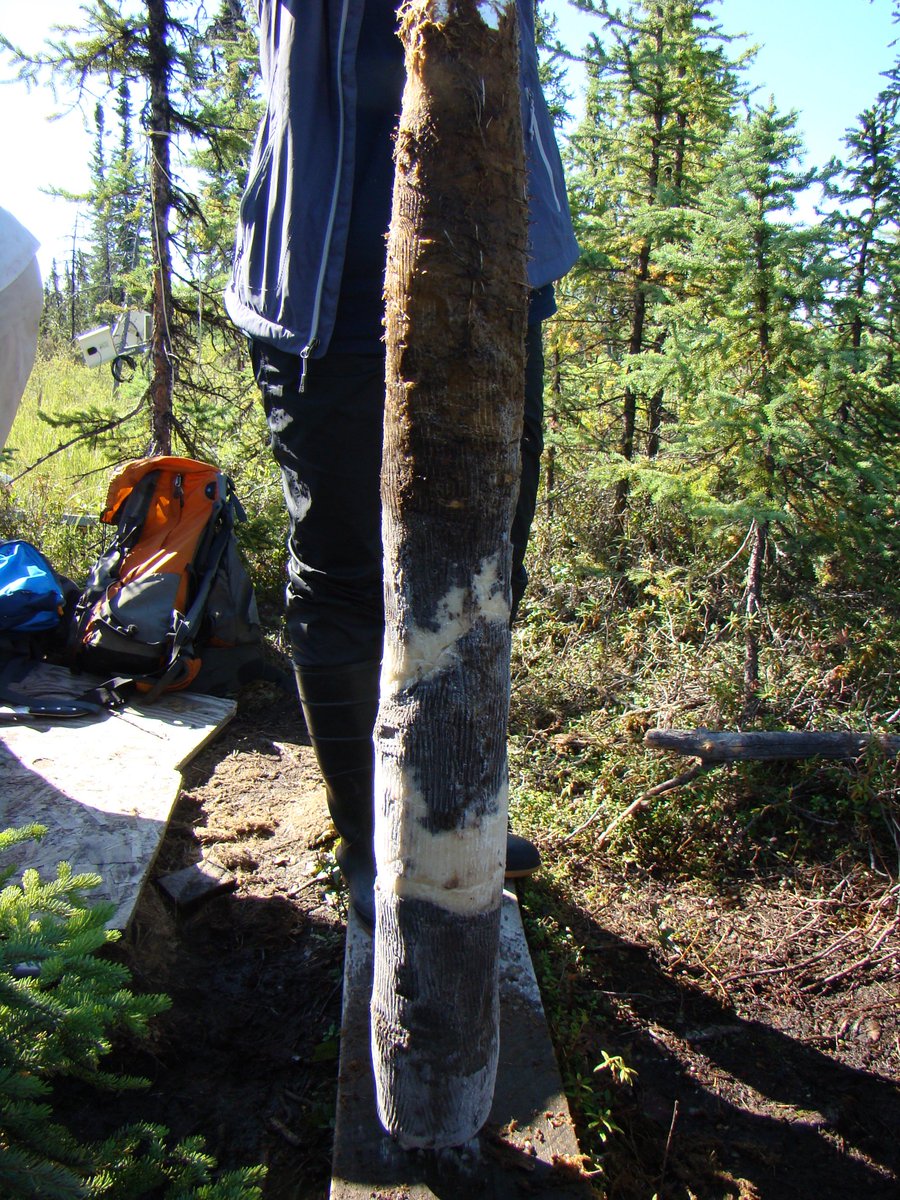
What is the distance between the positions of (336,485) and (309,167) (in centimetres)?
64

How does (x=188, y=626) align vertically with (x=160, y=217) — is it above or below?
below

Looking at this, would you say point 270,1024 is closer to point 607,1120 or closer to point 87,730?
point 607,1120

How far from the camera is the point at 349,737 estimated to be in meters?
2.04

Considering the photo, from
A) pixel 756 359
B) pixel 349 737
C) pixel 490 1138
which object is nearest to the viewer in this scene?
pixel 490 1138

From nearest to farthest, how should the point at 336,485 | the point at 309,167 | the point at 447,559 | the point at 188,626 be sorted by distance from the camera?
the point at 447,559
the point at 309,167
the point at 336,485
the point at 188,626

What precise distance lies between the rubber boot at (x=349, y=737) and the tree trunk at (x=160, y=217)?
12.3 feet

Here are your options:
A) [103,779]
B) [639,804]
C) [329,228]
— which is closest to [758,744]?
[639,804]

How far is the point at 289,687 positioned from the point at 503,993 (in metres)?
2.60

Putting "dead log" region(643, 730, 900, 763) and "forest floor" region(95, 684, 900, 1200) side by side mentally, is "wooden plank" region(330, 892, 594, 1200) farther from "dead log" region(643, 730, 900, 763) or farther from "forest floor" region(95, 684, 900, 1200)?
"dead log" region(643, 730, 900, 763)

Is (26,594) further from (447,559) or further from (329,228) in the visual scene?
(447,559)

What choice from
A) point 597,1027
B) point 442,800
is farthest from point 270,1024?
point 442,800

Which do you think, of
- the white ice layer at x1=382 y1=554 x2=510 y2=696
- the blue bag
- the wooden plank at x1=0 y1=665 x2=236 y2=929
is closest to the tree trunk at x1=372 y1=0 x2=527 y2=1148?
the white ice layer at x1=382 y1=554 x2=510 y2=696

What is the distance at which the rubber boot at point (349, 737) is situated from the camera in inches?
79.6

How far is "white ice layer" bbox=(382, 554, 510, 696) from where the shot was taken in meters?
1.33
